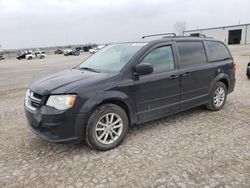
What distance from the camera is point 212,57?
5.30m

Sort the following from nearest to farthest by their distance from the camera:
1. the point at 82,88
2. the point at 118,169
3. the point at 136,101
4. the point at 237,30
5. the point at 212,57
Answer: the point at 118,169 → the point at 82,88 → the point at 136,101 → the point at 212,57 → the point at 237,30

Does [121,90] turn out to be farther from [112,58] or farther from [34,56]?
[34,56]

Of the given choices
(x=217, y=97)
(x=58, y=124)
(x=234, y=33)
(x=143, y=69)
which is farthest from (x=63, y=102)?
(x=234, y=33)

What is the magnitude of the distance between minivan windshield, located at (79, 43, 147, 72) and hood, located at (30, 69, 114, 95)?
1.12 ft

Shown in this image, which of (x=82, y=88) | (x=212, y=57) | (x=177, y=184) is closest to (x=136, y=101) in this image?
(x=82, y=88)

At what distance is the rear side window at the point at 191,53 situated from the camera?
4625mm

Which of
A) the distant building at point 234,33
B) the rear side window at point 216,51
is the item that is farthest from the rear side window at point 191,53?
the distant building at point 234,33

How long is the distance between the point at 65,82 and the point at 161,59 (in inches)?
71.2

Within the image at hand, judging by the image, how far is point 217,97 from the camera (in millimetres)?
5484

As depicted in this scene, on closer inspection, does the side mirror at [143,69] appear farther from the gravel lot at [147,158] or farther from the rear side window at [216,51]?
the rear side window at [216,51]

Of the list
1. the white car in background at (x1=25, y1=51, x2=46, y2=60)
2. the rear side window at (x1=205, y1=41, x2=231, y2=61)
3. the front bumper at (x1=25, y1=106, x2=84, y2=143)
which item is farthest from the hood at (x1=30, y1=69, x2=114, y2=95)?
the white car in background at (x1=25, y1=51, x2=46, y2=60)

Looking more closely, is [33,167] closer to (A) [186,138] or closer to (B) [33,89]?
(B) [33,89]

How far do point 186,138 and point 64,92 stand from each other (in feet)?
7.25

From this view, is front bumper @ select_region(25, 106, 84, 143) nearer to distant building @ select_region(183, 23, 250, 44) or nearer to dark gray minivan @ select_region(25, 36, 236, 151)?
dark gray minivan @ select_region(25, 36, 236, 151)
